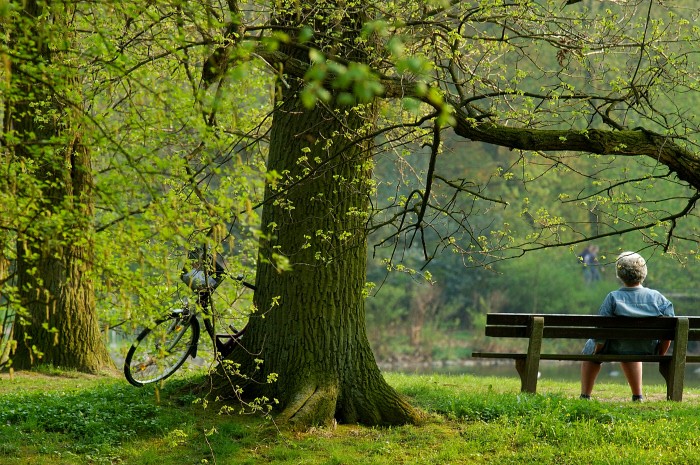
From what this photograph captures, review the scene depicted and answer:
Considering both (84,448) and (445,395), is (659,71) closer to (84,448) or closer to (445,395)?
(445,395)

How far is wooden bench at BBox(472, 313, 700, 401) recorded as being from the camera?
832 centimetres

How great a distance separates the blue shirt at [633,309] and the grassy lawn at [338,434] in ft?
3.04

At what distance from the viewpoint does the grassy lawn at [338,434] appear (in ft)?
21.3

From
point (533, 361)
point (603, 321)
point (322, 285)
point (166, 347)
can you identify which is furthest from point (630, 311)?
point (166, 347)

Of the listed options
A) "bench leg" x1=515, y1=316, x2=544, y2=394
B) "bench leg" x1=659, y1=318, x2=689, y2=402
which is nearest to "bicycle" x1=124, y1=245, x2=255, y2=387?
"bench leg" x1=515, y1=316, x2=544, y2=394

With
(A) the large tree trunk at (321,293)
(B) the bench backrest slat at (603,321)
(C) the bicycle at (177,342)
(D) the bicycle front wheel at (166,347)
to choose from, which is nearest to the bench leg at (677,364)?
(B) the bench backrest slat at (603,321)

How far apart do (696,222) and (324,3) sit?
3132 cm

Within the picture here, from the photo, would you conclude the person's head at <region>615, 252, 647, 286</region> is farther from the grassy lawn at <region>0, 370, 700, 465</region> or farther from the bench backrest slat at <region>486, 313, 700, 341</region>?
the grassy lawn at <region>0, 370, 700, 465</region>

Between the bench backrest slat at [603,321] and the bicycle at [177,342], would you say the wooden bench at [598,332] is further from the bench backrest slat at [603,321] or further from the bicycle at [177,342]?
the bicycle at [177,342]

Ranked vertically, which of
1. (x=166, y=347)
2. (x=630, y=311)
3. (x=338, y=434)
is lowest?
(x=338, y=434)

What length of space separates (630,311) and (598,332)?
466mm

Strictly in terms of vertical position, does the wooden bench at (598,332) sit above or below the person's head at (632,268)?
below

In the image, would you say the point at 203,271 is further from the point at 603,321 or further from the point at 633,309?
the point at 633,309

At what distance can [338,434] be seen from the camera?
698 centimetres
